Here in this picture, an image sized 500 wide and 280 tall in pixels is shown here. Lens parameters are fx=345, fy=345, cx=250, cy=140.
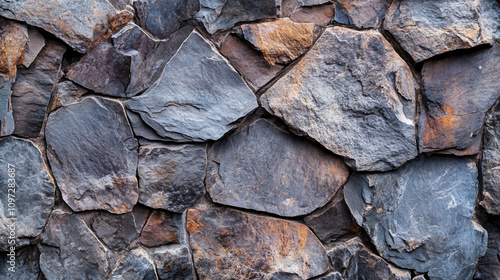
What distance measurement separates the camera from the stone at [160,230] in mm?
1128

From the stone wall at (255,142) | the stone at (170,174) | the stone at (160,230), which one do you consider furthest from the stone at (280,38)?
the stone at (160,230)

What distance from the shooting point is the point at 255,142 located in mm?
1154

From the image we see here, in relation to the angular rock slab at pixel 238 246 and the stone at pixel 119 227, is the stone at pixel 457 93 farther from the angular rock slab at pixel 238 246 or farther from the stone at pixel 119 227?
the stone at pixel 119 227

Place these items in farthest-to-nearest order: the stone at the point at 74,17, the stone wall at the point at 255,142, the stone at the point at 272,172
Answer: the stone at the point at 272,172, the stone wall at the point at 255,142, the stone at the point at 74,17

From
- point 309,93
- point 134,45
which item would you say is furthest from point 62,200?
point 309,93

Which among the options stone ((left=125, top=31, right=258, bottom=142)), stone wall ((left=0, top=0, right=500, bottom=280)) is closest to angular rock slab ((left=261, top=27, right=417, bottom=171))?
stone wall ((left=0, top=0, right=500, bottom=280))

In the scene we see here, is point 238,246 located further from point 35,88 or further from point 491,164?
point 491,164

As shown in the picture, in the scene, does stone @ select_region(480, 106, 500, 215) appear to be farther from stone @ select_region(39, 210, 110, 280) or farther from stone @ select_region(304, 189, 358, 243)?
stone @ select_region(39, 210, 110, 280)

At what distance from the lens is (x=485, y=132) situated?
1.20m

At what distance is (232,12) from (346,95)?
1.49ft

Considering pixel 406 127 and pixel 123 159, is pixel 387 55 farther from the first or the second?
pixel 123 159

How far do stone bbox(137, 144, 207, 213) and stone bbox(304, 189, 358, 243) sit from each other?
1.36ft

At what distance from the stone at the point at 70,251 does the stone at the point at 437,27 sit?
3.87ft

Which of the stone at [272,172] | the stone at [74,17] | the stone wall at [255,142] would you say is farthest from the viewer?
the stone at [272,172]
